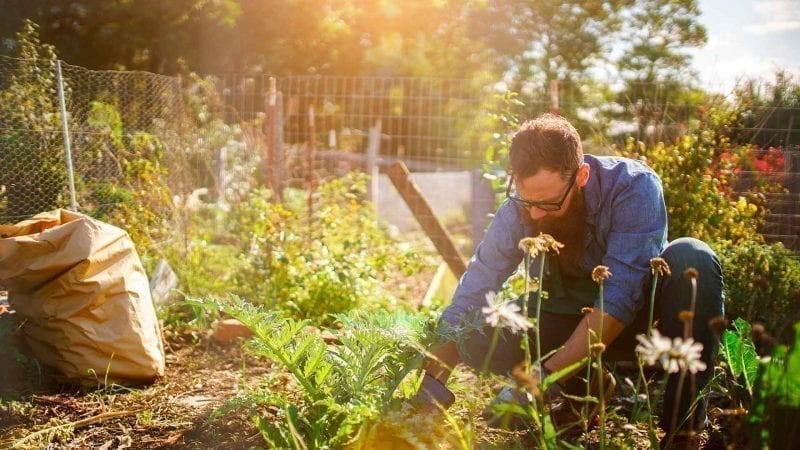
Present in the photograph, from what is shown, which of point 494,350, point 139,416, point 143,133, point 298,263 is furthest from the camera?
point 143,133

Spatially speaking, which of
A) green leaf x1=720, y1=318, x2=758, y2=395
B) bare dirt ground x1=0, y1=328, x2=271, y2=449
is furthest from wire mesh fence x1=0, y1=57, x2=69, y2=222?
green leaf x1=720, y1=318, x2=758, y2=395

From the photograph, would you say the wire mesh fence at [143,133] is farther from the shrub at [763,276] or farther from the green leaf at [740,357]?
the green leaf at [740,357]

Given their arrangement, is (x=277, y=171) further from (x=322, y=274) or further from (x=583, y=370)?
(x=583, y=370)

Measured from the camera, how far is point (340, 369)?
2.13 meters

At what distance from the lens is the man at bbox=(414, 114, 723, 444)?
81.3 inches

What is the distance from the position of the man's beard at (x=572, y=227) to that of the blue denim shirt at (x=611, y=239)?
0.02m

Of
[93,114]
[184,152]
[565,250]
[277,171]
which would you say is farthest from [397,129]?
[565,250]

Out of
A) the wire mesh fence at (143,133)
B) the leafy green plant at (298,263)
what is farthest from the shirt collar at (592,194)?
the wire mesh fence at (143,133)

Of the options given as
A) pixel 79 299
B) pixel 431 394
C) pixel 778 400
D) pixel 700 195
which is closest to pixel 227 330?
pixel 79 299

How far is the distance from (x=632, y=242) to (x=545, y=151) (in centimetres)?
40

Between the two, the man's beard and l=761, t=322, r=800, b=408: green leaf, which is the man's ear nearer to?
the man's beard

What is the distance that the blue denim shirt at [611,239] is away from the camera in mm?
2080

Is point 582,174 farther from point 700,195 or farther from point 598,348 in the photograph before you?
point 700,195

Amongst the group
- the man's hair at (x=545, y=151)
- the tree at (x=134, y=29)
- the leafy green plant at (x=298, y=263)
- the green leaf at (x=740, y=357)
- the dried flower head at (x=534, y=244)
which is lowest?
the leafy green plant at (x=298, y=263)
